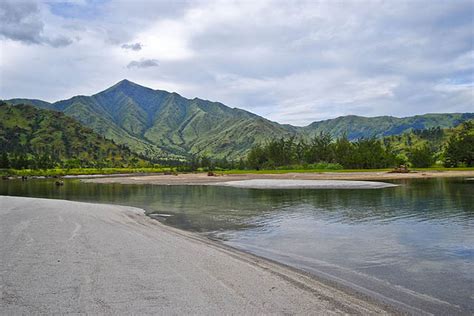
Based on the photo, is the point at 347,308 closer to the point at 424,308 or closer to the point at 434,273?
the point at 424,308

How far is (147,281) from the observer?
11.6 m

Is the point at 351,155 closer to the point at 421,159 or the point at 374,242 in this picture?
the point at 421,159

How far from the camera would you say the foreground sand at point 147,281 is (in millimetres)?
9562

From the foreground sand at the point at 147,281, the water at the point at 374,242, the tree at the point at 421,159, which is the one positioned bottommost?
the water at the point at 374,242

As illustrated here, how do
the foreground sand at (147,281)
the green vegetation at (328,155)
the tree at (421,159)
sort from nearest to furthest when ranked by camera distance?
the foreground sand at (147,281) → the tree at (421,159) → the green vegetation at (328,155)

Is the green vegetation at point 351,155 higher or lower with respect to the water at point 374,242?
higher

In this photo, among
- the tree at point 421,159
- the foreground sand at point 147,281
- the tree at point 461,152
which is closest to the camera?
the foreground sand at point 147,281

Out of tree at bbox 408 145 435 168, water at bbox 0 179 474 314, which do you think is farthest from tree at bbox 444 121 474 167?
water at bbox 0 179 474 314

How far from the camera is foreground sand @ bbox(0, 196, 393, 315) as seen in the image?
9562 mm

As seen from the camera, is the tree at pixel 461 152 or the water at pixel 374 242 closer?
the water at pixel 374 242

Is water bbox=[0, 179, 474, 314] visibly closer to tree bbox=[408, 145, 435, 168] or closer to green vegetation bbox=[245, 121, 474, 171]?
green vegetation bbox=[245, 121, 474, 171]

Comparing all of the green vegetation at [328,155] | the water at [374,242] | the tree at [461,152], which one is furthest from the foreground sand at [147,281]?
the tree at [461,152]

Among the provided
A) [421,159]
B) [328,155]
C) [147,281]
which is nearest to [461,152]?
[421,159]

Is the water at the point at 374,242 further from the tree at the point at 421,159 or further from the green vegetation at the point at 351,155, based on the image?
the tree at the point at 421,159
